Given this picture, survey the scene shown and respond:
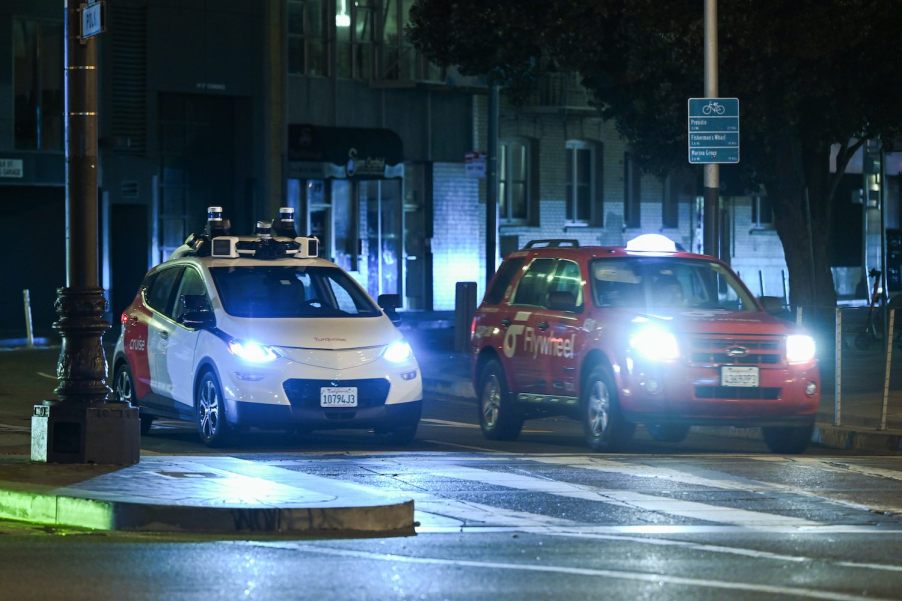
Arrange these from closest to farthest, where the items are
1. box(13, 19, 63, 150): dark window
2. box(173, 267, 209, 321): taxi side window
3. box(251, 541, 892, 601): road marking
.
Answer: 1. box(251, 541, 892, 601): road marking
2. box(173, 267, 209, 321): taxi side window
3. box(13, 19, 63, 150): dark window

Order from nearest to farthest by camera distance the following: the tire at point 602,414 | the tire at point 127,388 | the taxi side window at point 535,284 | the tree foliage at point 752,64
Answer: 1. the tire at point 602,414
2. the taxi side window at point 535,284
3. the tire at point 127,388
4. the tree foliage at point 752,64

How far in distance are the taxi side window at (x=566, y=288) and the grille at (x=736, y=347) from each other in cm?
128

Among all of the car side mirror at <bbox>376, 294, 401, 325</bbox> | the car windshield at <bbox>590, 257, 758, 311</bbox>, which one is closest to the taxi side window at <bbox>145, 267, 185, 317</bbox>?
the car side mirror at <bbox>376, 294, 401, 325</bbox>

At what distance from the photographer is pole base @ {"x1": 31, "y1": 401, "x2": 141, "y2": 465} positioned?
12.5 metres

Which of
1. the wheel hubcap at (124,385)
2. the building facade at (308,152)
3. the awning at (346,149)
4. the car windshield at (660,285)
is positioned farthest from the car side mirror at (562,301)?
the awning at (346,149)

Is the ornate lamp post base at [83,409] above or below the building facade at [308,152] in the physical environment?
below

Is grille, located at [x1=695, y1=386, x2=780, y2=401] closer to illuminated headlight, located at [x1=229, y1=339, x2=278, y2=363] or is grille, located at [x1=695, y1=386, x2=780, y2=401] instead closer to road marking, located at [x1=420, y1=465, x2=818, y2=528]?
road marking, located at [x1=420, y1=465, x2=818, y2=528]

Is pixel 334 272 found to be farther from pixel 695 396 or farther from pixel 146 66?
pixel 146 66

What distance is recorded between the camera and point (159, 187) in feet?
135

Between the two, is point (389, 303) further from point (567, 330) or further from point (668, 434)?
point (668, 434)

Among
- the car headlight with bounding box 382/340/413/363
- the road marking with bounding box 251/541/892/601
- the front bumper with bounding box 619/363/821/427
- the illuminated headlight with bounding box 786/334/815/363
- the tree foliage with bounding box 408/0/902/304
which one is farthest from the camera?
the tree foliage with bounding box 408/0/902/304

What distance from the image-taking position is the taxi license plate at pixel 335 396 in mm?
15172

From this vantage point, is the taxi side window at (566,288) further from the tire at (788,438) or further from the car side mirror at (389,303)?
the tire at (788,438)

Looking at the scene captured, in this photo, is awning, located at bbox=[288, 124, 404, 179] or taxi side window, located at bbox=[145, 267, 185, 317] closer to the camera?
taxi side window, located at bbox=[145, 267, 185, 317]
